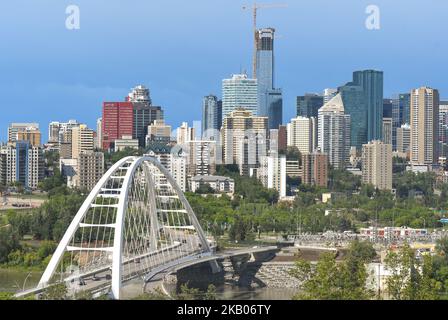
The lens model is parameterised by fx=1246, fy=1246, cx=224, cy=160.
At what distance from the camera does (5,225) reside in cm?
2205

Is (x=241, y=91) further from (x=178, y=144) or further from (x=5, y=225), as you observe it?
(x=5, y=225)

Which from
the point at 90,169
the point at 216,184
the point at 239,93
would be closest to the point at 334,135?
the point at 239,93

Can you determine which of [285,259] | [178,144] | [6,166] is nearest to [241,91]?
[178,144]

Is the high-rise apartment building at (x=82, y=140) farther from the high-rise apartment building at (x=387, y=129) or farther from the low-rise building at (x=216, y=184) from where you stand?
the high-rise apartment building at (x=387, y=129)

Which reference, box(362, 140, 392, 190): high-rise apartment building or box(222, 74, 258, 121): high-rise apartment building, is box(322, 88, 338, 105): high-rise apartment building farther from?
box(362, 140, 392, 190): high-rise apartment building

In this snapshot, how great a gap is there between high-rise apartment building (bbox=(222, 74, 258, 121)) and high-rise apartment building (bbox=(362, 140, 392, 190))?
1525 centimetres

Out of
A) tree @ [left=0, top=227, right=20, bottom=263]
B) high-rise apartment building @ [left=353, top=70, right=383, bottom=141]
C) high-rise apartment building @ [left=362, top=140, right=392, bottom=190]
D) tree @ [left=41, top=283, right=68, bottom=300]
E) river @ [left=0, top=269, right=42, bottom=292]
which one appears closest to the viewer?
tree @ [left=41, top=283, right=68, bottom=300]

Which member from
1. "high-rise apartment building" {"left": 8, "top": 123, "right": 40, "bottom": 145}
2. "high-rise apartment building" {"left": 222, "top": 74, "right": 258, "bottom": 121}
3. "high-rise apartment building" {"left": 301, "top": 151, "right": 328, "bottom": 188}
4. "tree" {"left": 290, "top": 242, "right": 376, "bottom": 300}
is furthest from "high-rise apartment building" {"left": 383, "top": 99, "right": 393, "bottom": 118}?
"tree" {"left": 290, "top": 242, "right": 376, "bottom": 300}

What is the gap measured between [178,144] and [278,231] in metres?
16.1

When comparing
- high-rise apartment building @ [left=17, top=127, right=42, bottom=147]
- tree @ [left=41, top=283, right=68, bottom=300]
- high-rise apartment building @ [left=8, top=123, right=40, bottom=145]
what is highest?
high-rise apartment building @ [left=8, top=123, right=40, bottom=145]

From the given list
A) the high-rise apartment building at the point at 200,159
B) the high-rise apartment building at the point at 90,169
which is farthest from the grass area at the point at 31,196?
the high-rise apartment building at the point at 200,159

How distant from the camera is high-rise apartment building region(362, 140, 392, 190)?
1468 inches

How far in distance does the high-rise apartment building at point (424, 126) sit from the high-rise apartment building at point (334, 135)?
2543 mm

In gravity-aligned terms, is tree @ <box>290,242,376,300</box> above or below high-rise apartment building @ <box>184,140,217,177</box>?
below
